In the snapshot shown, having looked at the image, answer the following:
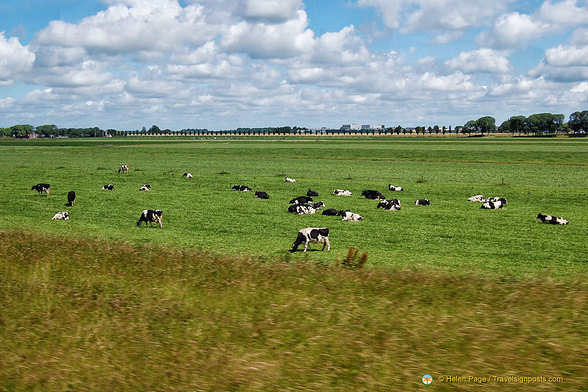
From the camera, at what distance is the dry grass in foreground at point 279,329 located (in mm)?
7027

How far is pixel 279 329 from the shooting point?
8.48m

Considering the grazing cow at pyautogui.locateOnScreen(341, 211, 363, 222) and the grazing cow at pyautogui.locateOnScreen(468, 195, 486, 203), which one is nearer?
the grazing cow at pyautogui.locateOnScreen(341, 211, 363, 222)

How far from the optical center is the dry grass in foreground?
23.1 ft

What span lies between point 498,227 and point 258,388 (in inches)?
889

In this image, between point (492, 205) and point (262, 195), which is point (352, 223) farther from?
point (262, 195)

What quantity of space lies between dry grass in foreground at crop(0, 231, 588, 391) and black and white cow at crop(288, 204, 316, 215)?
18467mm

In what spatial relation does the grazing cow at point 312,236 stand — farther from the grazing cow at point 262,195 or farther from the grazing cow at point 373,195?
the grazing cow at point 373,195

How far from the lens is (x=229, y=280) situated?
11.1 meters

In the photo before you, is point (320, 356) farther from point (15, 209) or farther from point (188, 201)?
point (15, 209)

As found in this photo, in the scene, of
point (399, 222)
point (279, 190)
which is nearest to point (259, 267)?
point (399, 222)

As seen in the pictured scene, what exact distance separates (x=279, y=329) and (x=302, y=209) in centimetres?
2246

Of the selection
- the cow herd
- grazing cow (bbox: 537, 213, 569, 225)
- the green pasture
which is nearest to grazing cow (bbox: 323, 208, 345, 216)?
the cow herd

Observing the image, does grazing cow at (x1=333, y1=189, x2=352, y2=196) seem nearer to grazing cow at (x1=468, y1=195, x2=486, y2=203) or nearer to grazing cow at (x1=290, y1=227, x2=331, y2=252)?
grazing cow at (x1=468, y1=195, x2=486, y2=203)

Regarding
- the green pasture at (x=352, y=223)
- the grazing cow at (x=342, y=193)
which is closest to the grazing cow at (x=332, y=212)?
the green pasture at (x=352, y=223)
